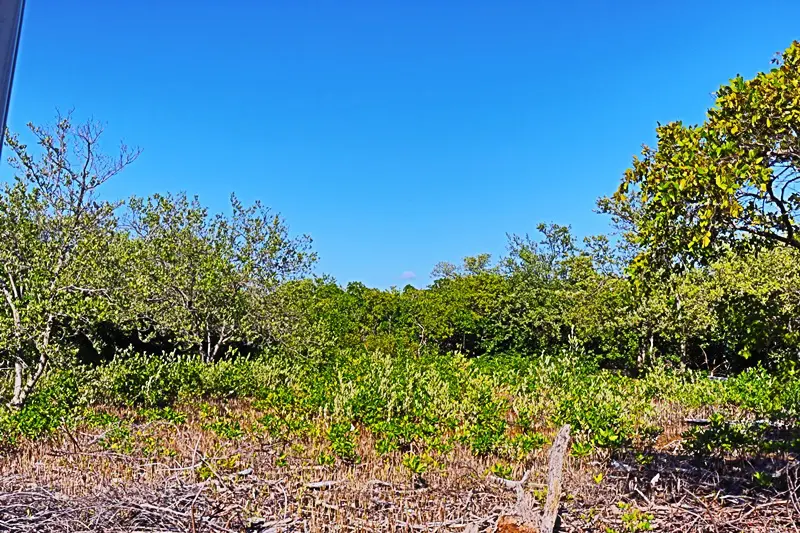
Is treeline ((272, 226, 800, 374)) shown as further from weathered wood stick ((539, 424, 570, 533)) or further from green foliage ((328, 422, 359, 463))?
green foliage ((328, 422, 359, 463))

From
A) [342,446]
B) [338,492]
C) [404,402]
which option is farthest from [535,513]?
[404,402]

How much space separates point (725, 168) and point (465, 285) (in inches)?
612

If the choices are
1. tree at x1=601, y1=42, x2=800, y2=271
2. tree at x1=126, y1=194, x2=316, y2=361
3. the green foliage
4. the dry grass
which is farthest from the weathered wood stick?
tree at x1=126, y1=194, x2=316, y2=361

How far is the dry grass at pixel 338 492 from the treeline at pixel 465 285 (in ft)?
3.78

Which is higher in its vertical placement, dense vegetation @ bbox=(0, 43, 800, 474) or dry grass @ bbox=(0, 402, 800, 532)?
dense vegetation @ bbox=(0, 43, 800, 474)

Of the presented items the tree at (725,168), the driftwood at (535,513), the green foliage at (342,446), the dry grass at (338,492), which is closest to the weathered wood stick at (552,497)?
the driftwood at (535,513)

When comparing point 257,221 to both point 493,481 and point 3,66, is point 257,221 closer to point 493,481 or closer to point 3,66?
point 493,481

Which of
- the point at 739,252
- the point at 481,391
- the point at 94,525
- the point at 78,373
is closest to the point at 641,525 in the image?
the point at 739,252

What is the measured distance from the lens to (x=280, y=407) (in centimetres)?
759

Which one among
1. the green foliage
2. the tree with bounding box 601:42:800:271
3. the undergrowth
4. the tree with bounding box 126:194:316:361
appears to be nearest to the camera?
the tree with bounding box 601:42:800:271

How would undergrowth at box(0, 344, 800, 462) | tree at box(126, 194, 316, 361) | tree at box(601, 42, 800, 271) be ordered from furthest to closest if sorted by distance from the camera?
tree at box(126, 194, 316, 361), undergrowth at box(0, 344, 800, 462), tree at box(601, 42, 800, 271)

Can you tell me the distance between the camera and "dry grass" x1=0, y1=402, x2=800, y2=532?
3.65 m

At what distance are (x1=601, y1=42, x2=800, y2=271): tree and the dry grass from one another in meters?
Result: 1.62

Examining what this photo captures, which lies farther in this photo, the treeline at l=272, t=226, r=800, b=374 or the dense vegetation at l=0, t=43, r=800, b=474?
the treeline at l=272, t=226, r=800, b=374
